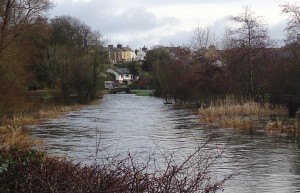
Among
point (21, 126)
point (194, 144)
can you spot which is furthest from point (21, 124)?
point (194, 144)

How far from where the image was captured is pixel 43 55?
59250mm

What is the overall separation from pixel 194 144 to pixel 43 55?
43.0 m

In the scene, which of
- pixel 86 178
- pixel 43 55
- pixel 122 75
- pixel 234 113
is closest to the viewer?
pixel 86 178

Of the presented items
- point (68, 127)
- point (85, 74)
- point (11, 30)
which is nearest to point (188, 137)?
point (68, 127)

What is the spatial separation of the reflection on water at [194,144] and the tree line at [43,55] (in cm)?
362

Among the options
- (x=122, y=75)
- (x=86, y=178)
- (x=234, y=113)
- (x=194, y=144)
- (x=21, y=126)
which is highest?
(x=122, y=75)

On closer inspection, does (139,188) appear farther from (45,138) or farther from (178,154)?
(45,138)

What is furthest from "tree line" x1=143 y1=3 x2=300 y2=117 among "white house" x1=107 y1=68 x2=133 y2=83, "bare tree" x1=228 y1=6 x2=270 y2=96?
"white house" x1=107 y1=68 x2=133 y2=83

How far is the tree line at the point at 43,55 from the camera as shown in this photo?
92.3ft

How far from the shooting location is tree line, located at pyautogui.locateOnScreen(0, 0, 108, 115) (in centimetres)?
2814

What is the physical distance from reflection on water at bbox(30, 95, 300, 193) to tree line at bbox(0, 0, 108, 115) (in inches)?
142

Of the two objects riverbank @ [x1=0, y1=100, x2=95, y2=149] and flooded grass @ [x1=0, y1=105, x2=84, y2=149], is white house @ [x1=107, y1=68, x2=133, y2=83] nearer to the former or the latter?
flooded grass @ [x1=0, y1=105, x2=84, y2=149]

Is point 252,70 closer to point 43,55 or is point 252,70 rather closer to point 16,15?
point 16,15

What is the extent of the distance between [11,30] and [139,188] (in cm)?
2655
